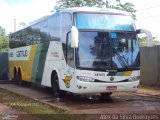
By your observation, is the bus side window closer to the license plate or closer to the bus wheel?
the license plate

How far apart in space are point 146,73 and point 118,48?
876 centimetres

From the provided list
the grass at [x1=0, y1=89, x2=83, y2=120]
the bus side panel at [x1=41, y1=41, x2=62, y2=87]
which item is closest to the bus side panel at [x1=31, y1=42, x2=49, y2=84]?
the bus side panel at [x1=41, y1=41, x2=62, y2=87]

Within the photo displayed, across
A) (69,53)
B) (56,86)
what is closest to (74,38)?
(69,53)

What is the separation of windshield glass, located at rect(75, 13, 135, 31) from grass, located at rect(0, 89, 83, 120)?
3083 mm

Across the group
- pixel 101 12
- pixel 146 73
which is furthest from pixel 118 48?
pixel 146 73

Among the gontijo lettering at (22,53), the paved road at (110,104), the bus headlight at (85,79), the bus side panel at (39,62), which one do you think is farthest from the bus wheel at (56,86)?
the gontijo lettering at (22,53)

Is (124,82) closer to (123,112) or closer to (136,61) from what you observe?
(136,61)

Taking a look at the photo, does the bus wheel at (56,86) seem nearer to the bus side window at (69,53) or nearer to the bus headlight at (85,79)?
the bus side window at (69,53)

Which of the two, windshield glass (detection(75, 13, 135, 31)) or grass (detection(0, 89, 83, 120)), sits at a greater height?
windshield glass (detection(75, 13, 135, 31))

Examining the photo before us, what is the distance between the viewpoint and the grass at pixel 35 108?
11578mm

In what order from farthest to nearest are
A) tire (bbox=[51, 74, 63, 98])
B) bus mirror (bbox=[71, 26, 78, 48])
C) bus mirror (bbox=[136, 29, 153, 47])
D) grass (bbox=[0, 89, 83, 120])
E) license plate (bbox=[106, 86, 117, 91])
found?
tire (bbox=[51, 74, 63, 98]), bus mirror (bbox=[136, 29, 153, 47]), license plate (bbox=[106, 86, 117, 91]), bus mirror (bbox=[71, 26, 78, 48]), grass (bbox=[0, 89, 83, 120])

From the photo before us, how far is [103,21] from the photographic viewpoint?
49.3 ft

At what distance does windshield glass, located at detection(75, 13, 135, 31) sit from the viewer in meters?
14.7

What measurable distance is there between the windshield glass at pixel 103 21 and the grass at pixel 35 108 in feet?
10.1
